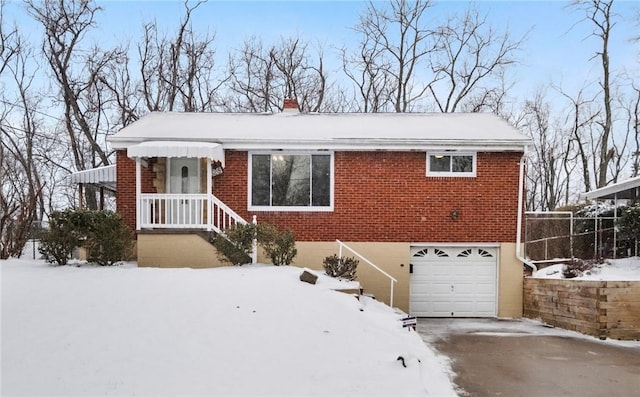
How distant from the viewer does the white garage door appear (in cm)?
1234

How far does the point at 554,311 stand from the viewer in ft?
36.3

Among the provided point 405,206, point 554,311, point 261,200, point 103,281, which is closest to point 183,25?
point 261,200

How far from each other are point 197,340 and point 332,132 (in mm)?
7941

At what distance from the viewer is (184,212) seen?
1123 cm

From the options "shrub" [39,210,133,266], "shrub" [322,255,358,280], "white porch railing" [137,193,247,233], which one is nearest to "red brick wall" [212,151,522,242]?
"white porch railing" [137,193,247,233]

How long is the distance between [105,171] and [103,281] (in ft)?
22.6

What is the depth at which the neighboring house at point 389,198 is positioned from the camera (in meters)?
12.1

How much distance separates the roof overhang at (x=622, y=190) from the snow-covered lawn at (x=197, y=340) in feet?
31.9

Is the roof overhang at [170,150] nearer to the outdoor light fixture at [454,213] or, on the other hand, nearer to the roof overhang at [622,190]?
the outdoor light fixture at [454,213]

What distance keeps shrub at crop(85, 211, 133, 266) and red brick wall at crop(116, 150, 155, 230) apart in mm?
1716

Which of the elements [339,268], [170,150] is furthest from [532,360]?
[170,150]

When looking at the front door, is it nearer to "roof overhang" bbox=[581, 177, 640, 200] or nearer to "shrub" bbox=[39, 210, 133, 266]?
"shrub" bbox=[39, 210, 133, 266]

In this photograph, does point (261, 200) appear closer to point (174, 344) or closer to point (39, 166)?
point (174, 344)

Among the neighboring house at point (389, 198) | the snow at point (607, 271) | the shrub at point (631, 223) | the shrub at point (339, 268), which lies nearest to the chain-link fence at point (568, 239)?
the shrub at point (631, 223)
